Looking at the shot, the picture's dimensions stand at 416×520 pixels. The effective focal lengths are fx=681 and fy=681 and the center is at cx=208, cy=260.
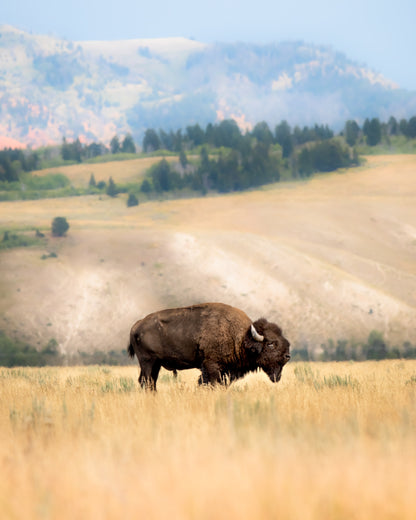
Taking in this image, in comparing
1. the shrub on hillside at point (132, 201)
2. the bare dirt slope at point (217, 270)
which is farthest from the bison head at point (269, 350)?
the shrub on hillside at point (132, 201)

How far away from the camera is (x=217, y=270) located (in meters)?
59.7

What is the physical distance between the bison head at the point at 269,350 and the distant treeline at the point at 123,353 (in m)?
26.1

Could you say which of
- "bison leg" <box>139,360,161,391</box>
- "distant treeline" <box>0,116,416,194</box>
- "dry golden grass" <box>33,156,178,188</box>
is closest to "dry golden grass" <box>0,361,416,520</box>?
"bison leg" <box>139,360,161,391</box>

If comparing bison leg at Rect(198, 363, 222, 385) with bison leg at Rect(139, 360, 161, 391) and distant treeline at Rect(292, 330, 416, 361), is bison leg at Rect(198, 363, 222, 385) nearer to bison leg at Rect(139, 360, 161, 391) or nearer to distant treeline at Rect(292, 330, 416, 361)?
bison leg at Rect(139, 360, 161, 391)

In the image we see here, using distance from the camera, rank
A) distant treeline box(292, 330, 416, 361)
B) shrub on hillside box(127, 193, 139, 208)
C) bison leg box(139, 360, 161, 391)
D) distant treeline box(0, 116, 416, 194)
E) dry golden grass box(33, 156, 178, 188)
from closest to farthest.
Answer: bison leg box(139, 360, 161, 391) < distant treeline box(292, 330, 416, 361) < shrub on hillside box(127, 193, 139, 208) < distant treeline box(0, 116, 416, 194) < dry golden grass box(33, 156, 178, 188)

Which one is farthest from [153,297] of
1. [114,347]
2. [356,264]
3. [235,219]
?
[235,219]

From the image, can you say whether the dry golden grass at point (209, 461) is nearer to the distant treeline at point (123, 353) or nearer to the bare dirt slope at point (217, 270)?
the distant treeline at point (123, 353)

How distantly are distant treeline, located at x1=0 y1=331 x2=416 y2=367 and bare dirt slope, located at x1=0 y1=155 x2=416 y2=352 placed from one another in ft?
6.23

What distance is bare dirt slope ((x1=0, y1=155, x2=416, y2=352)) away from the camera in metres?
53.1

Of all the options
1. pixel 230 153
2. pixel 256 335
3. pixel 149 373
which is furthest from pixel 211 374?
pixel 230 153

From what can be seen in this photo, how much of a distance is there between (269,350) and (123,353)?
118 ft

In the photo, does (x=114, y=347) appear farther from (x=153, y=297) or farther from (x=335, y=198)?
(x=335, y=198)

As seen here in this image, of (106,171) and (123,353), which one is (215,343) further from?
(106,171)

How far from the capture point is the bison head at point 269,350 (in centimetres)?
1098
